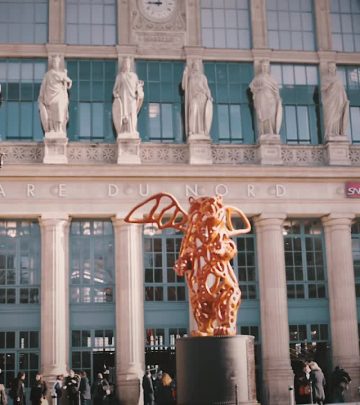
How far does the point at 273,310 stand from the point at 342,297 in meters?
2.76

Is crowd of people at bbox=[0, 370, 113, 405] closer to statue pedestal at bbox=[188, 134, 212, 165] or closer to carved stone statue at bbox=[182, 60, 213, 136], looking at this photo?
statue pedestal at bbox=[188, 134, 212, 165]

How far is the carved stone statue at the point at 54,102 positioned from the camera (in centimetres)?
3023

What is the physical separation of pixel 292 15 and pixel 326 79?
11.0ft

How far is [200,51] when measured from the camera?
31938 mm

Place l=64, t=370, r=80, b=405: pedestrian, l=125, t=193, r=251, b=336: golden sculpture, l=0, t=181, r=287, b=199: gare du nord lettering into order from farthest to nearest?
1. l=0, t=181, r=287, b=199: gare du nord lettering
2. l=64, t=370, r=80, b=405: pedestrian
3. l=125, t=193, r=251, b=336: golden sculpture

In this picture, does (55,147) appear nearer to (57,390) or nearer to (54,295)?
(54,295)

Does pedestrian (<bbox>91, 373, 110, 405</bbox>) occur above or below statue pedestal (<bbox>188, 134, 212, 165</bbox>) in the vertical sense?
below

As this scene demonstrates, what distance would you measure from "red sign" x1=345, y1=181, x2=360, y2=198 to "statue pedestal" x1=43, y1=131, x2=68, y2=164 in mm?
10974

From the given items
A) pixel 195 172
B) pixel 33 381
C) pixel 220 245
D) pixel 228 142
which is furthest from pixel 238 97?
pixel 220 245

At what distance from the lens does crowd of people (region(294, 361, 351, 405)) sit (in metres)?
24.2

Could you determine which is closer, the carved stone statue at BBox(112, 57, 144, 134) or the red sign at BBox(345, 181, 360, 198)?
the carved stone statue at BBox(112, 57, 144, 134)

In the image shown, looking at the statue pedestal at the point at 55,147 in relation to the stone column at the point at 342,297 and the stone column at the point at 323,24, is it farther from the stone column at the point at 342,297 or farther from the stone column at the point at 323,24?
the stone column at the point at 323,24

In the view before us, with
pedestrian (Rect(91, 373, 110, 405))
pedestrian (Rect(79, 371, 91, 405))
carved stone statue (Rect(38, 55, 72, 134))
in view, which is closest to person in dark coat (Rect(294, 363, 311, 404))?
pedestrian (Rect(91, 373, 110, 405))

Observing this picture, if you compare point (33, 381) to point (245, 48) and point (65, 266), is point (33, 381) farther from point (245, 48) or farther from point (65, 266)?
point (245, 48)
